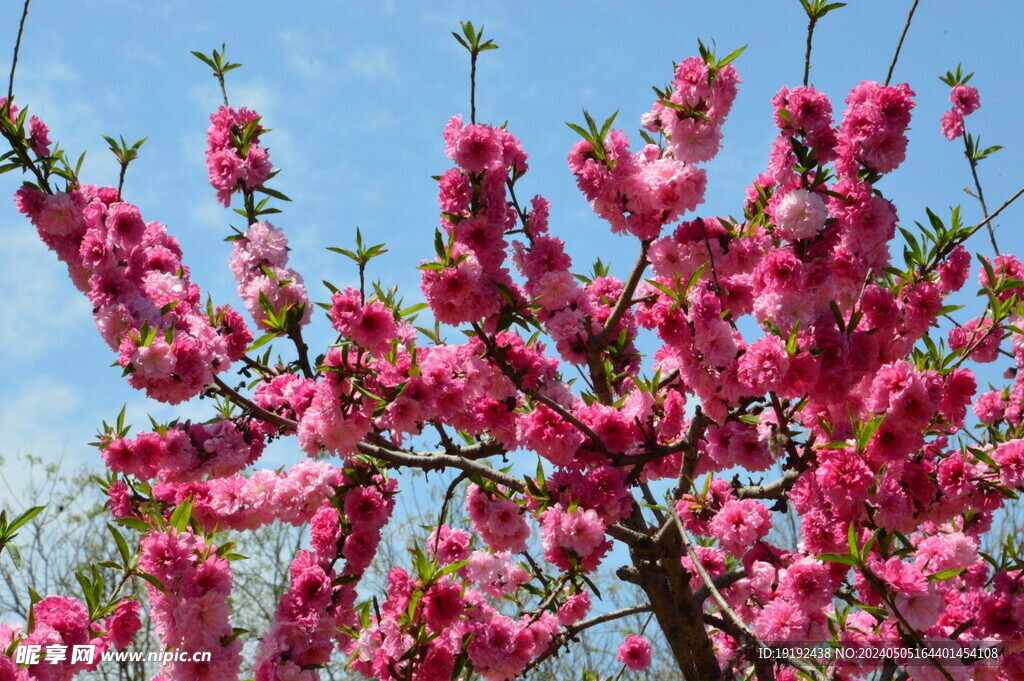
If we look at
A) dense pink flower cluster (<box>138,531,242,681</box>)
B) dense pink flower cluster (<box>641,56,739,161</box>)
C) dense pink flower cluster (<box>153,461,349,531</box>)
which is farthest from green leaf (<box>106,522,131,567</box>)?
dense pink flower cluster (<box>641,56,739,161</box>)

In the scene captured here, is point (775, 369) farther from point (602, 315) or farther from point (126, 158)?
point (126, 158)

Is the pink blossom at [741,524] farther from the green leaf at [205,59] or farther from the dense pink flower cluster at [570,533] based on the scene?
the green leaf at [205,59]

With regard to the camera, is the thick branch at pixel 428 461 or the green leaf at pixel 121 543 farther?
the thick branch at pixel 428 461

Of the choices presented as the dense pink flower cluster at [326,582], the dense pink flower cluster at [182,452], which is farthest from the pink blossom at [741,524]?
the dense pink flower cluster at [182,452]

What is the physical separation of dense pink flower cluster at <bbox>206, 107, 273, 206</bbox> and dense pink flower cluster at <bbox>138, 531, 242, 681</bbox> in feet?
4.99

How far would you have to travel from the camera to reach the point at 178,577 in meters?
2.90

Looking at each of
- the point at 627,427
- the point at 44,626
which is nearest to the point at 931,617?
the point at 627,427

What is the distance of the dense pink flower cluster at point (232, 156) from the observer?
145 inches

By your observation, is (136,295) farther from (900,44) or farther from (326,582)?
(900,44)

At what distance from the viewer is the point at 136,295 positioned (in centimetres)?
349

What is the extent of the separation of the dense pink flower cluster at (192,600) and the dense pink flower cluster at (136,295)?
60 cm

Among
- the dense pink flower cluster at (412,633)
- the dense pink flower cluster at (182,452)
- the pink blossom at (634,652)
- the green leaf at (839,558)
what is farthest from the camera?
the pink blossom at (634,652)

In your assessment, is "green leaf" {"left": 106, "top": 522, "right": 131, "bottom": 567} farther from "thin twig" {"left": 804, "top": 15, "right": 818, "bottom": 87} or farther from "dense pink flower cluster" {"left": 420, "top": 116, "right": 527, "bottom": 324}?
"thin twig" {"left": 804, "top": 15, "right": 818, "bottom": 87}

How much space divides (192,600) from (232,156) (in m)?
1.82
